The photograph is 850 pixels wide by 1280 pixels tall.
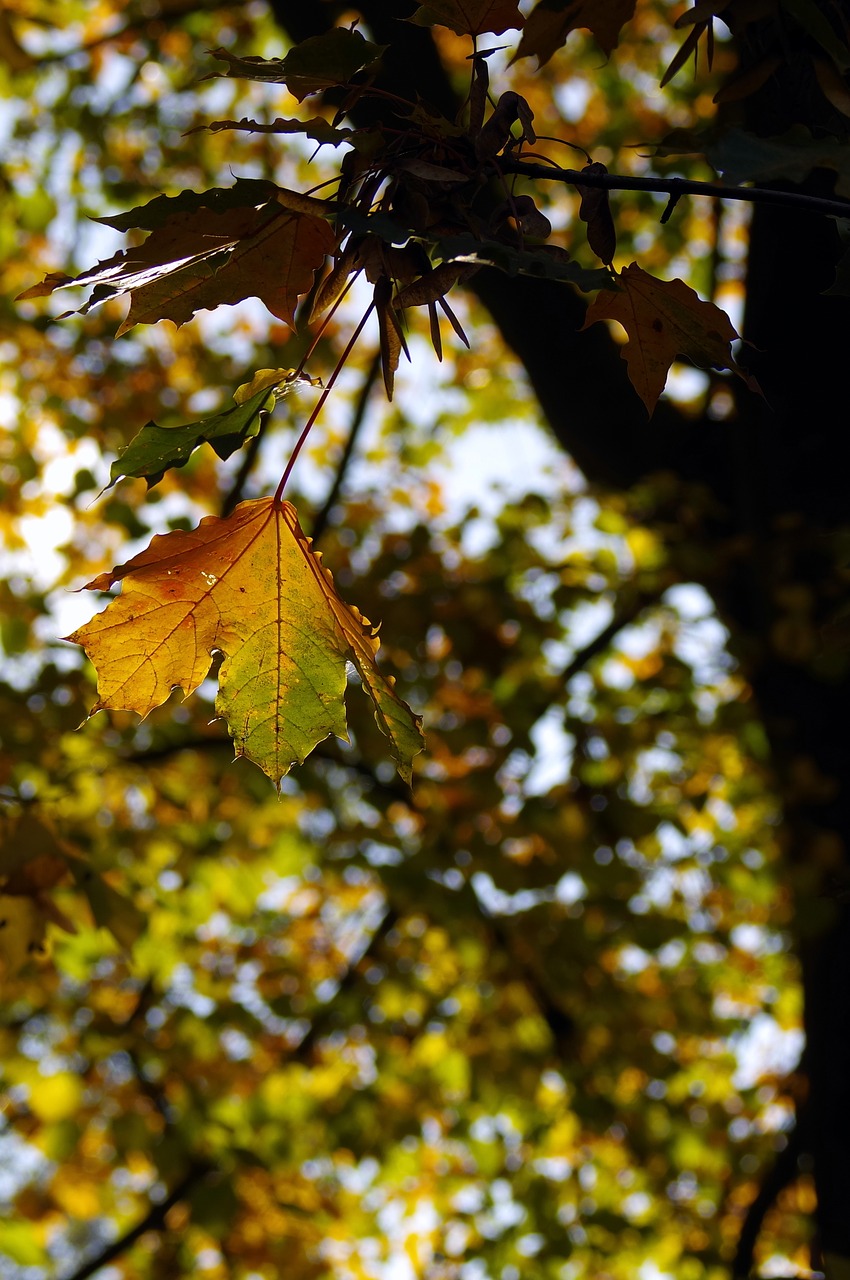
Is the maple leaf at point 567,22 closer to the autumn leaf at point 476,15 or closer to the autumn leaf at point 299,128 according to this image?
the autumn leaf at point 476,15

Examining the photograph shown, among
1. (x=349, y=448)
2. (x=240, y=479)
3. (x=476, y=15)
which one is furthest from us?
(x=349, y=448)

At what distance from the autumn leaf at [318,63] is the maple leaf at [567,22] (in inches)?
9.0

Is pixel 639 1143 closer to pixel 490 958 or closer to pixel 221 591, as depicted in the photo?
pixel 490 958

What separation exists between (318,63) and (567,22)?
351 mm

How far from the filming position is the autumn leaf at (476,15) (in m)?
0.95

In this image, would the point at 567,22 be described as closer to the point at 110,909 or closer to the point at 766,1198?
the point at 110,909

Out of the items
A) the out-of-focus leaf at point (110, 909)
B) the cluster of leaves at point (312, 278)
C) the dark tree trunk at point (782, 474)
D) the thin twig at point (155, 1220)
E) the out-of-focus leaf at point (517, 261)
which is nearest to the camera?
the out-of-focus leaf at point (517, 261)

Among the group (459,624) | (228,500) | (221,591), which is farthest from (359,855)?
(221,591)

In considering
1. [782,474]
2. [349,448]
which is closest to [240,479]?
[349,448]

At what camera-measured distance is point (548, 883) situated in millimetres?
2992

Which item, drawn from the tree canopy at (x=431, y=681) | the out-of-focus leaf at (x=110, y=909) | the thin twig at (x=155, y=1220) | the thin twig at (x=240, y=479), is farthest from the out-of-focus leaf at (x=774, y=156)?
the thin twig at (x=155, y=1220)

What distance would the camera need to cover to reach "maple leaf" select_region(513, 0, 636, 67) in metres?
1.06

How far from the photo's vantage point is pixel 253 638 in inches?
43.2

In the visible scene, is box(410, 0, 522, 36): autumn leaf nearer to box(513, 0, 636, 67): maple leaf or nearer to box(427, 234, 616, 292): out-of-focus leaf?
box(513, 0, 636, 67): maple leaf
